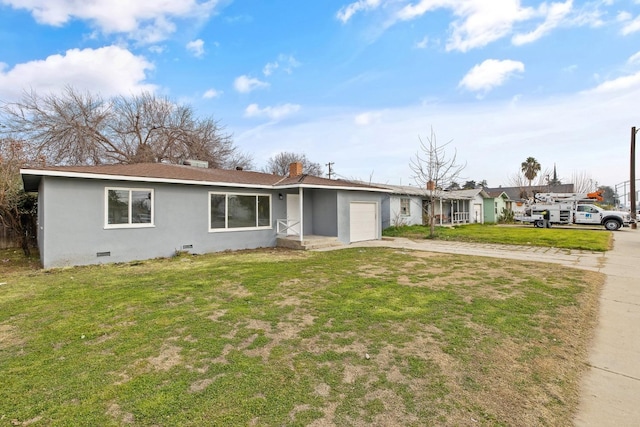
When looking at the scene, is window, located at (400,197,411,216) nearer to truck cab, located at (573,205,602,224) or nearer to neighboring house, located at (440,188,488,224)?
neighboring house, located at (440,188,488,224)

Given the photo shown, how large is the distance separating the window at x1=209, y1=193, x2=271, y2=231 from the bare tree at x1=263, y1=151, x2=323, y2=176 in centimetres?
2921

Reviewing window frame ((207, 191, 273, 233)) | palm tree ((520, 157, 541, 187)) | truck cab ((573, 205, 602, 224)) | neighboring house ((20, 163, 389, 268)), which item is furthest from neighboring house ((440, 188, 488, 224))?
palm tree ((520, 157, 541, 187))

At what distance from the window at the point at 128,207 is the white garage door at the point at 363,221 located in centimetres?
795

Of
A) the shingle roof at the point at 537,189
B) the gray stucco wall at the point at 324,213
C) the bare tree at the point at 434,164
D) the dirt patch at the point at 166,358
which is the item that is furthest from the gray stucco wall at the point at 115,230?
the shingle roof at the point at 537,189

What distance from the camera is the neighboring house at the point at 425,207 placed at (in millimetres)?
21156

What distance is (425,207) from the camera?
2444 cm

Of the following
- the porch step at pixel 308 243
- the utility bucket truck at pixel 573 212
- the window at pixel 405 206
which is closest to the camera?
the porch step at pixel 308 243

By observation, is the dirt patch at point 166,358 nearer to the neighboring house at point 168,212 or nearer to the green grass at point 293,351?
the green grass at point 293,351

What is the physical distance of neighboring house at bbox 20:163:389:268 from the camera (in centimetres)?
855

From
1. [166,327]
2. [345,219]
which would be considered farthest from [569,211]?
[166,327]

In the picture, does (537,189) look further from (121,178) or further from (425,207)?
(121,178)

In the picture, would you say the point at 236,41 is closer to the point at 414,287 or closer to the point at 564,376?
the point at 414,287

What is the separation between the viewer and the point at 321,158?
43219 mm

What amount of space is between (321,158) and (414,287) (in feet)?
125
